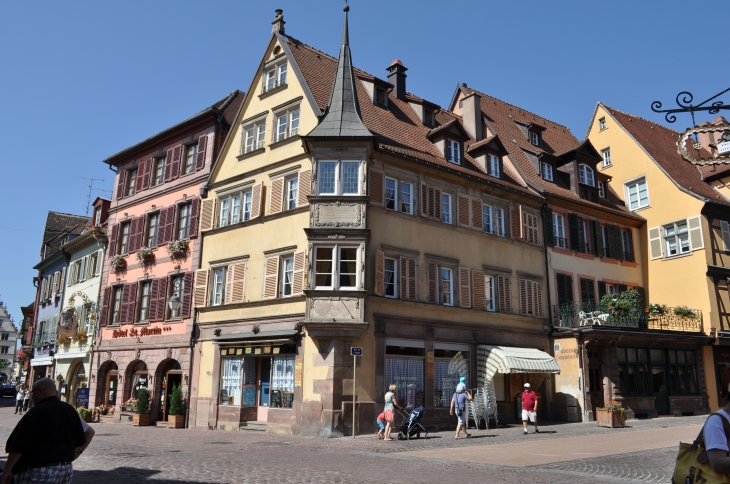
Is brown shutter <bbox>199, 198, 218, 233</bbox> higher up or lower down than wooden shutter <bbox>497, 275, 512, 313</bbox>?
higher up

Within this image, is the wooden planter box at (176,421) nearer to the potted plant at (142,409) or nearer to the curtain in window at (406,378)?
the potted plant at (142,409)

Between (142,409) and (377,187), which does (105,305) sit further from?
(377,187)

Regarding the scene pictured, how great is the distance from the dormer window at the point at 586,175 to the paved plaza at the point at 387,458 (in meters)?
13.7

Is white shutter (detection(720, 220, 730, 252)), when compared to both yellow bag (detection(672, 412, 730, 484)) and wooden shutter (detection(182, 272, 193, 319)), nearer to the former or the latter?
wooden shutter (detection(182, 272, 193, 319))

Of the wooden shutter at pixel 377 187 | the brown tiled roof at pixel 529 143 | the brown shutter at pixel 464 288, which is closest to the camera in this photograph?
the wooden shutter at pixel 377 187

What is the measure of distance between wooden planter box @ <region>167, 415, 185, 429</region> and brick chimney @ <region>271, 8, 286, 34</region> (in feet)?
52.6

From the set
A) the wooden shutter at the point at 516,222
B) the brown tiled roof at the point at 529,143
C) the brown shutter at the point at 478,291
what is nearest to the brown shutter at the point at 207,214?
the brown shutter at the point at 478,291

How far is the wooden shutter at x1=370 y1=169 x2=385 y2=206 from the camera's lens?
22.4m

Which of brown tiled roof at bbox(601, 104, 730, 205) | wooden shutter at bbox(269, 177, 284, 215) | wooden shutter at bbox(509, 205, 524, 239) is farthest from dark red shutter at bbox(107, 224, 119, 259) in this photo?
brown tiled roof at bbox(601, 104, 730, 205)

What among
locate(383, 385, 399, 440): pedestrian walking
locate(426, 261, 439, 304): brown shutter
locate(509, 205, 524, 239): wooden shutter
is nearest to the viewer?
locate(383, 385, 399, 440): pedestrian walking

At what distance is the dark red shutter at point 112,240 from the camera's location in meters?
32.3

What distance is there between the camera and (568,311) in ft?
90.1

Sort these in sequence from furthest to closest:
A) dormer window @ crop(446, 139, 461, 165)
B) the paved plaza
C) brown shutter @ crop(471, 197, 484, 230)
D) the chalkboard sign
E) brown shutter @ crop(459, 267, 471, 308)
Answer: the chalkboard sign, dormer window @ crop(446, 139, 461, 165), brown shutter @ crop(471, 197, 484, 230), brown shutter @ crop(459, 267, 471, 308), the paved plaza

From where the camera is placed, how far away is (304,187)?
74.7 feet
